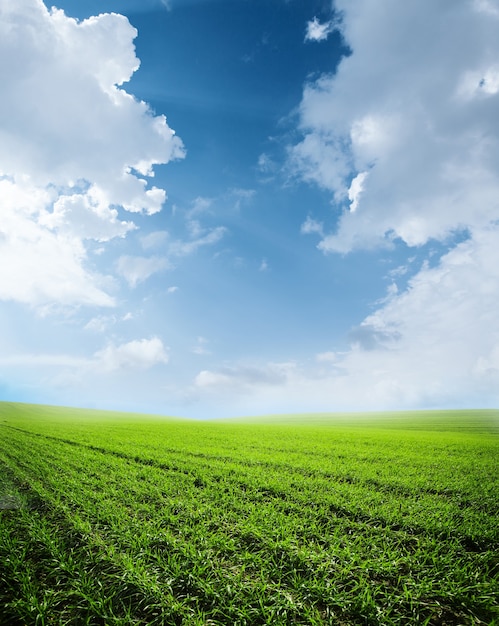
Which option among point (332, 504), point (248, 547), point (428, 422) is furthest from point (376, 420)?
point (248, 547)

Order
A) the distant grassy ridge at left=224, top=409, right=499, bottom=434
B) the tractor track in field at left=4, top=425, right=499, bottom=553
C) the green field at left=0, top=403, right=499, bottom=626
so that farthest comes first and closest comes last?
the distant grassy ridge at left=224, top=409, right=499, bottom=434 < the tractor track in field at left=4, top=425, right=499, bottom=553 < the green field at left=0, top=403, right=499, bottom=626

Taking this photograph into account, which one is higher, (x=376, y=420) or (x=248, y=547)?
(x=248, y=547)

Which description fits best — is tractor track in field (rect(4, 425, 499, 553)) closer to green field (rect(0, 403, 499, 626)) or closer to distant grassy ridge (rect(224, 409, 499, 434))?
green field (rect(0, 403, 499, 626))

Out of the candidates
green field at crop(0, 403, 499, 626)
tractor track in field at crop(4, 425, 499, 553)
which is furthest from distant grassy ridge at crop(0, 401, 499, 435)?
green field at crop(0, 403, 499, 626)

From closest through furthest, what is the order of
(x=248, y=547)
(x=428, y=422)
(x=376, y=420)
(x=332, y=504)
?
(x=248, y=547), (x=332, y=504), (x=428, y=422), (x=376, y=420)

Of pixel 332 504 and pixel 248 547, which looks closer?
pixel 248 547

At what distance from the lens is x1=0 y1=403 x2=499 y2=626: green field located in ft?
14.7

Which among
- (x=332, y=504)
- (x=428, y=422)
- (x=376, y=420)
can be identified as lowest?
(x=376, y=420)

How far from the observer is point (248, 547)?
582 cm

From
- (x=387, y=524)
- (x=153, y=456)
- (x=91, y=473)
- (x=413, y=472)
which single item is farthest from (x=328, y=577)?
(x=153, y=456)

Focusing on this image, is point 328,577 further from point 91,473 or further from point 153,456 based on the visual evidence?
point 153,456

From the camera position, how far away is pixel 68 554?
582cm

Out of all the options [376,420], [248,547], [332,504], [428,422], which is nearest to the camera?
[248,547]

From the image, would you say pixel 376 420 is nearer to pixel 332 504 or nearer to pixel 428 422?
pixel 428 422
